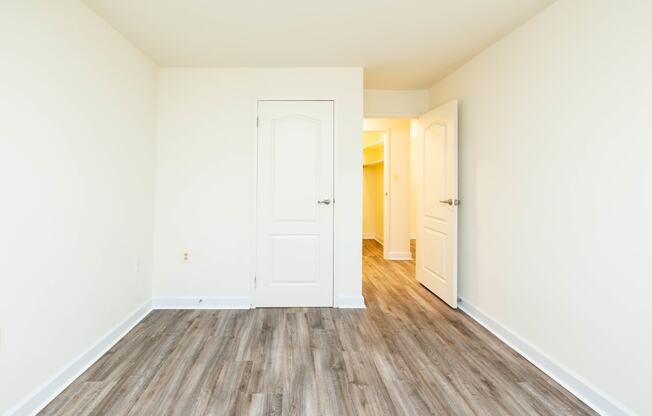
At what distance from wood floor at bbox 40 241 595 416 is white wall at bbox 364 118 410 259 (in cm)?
243

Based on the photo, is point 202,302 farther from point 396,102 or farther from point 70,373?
point 396,102

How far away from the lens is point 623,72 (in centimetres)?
155

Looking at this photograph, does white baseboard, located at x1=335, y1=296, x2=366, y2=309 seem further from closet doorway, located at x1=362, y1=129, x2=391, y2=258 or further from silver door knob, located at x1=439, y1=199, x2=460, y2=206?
closet doorway, located at x1=362, y1=129, x2=391, y2=258

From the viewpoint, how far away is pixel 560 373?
6.16ft

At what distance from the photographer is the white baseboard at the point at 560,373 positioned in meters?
1.59

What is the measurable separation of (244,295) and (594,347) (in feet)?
8.69

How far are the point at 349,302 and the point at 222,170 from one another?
5.89 feet

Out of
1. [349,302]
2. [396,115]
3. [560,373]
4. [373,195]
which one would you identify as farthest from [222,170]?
[373,195]

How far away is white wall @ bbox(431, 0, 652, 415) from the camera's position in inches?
58.9

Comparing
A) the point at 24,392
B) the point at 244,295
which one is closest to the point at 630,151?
the point at 244,295

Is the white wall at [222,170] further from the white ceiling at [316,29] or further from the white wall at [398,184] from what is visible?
the white wall at [398,184]

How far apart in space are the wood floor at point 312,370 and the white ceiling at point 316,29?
2337mm

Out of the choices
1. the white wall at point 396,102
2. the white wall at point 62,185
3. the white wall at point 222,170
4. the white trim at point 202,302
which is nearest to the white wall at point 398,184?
the white wall at point 396,102

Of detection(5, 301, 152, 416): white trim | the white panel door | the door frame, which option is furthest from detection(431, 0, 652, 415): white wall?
detection(5, 301, 152, 416): white trim
